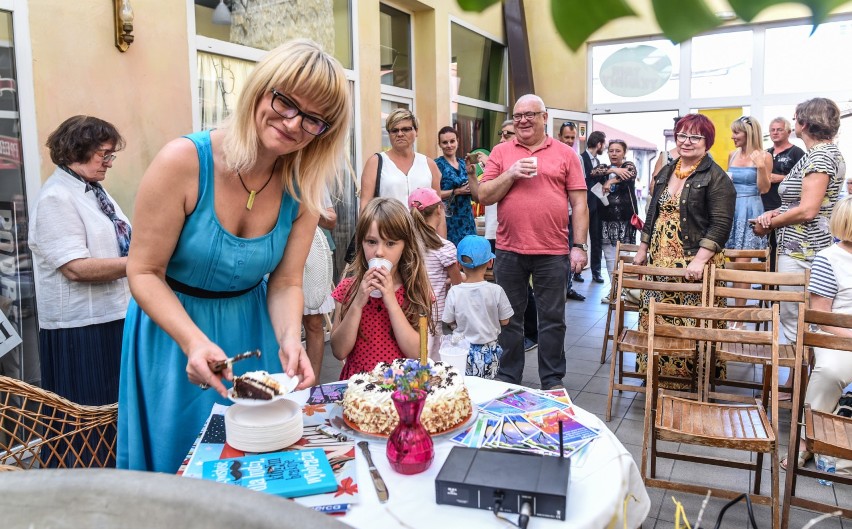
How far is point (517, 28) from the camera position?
0.60m

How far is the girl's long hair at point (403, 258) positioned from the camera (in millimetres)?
2723

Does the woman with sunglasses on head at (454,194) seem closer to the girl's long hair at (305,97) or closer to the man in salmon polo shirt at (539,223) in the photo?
the man in salmon polo shirt at (539,223)

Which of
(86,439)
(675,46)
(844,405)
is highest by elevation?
(675,46)

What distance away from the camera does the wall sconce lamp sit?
362cm

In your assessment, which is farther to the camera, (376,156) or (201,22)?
(376,156)

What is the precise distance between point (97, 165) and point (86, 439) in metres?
1.35

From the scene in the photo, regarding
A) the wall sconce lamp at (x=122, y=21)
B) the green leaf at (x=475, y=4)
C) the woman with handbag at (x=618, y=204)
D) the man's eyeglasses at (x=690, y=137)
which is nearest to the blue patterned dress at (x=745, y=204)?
the woman with handbag at (x=618, y=204)

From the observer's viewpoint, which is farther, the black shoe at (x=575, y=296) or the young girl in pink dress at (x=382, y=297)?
the black shoe at (x=575, y=296)

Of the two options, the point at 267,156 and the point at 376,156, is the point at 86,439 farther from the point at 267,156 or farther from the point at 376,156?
the point at 376,156

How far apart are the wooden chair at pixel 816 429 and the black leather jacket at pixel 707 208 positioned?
1275 millimetres

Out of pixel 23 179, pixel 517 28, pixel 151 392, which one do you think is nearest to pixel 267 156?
pixel 151 392

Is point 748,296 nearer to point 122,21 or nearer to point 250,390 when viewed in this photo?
point 250,390

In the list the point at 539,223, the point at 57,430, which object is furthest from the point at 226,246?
the point at 539,223

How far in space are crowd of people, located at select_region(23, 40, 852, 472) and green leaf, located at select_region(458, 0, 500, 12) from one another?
3.06ft
